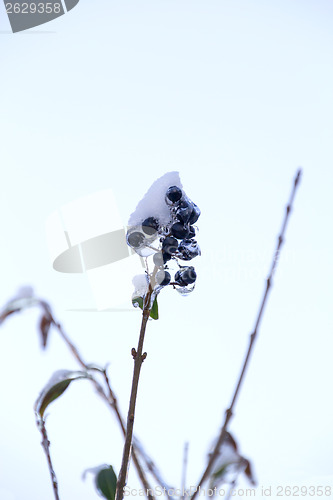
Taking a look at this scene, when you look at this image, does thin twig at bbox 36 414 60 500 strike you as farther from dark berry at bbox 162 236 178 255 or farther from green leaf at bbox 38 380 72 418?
dark berry at bbox 162 236 178 255

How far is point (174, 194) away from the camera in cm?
37

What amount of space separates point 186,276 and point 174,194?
73 mm

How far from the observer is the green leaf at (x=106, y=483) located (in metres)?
0.39

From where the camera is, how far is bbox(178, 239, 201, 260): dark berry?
0.36 metres

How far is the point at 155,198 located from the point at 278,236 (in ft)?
0.38

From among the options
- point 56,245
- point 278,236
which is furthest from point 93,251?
point 278,236

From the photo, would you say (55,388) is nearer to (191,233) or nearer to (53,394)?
(53,394)

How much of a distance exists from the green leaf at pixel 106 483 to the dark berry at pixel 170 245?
0.23 meters

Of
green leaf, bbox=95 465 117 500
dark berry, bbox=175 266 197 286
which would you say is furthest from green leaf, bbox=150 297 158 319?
green leaf, bbox=95 465 117 500

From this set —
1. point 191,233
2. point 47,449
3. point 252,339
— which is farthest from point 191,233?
point 47,449

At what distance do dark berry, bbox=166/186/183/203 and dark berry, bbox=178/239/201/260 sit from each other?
4 centimetres

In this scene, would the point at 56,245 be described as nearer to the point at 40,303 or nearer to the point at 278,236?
the point at 40,303

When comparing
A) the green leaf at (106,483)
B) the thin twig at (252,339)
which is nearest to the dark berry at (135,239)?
the thin twig at (252,339)

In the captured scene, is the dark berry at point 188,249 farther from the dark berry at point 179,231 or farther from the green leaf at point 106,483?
the green leaf at point 106,483
